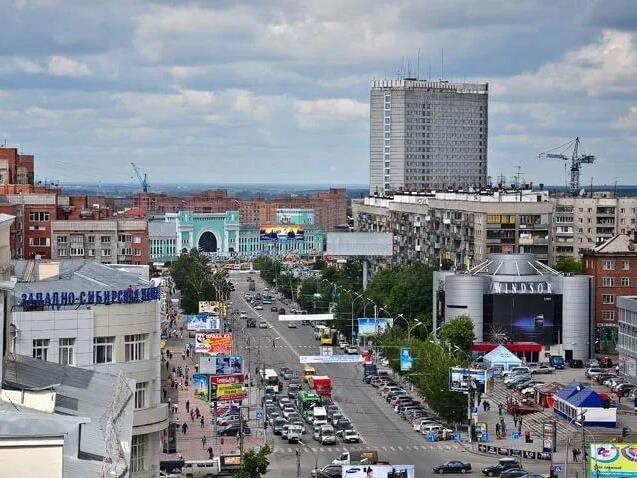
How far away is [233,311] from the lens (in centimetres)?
15262

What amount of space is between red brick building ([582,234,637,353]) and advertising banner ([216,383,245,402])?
137 feet

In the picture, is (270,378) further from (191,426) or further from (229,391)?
(229,391)

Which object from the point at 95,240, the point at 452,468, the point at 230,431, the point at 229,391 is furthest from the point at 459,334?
the point at 452,468

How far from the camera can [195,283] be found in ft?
485

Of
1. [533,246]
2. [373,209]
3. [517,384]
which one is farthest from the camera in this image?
[373,209]

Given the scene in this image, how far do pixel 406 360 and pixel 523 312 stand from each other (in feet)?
68.5

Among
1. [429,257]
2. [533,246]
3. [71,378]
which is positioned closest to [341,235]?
[429,257]

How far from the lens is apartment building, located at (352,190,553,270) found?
128 metres

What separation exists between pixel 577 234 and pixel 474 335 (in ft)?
172

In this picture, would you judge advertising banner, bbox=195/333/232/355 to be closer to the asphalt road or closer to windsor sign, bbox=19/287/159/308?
the asphalt road

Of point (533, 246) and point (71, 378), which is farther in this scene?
point (533, 246)

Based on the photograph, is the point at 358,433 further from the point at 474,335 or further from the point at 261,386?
the point at 474,335

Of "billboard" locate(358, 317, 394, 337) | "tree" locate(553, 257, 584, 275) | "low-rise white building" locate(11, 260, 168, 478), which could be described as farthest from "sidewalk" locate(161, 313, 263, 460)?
"tree" locate(553, 257, 584, 275)

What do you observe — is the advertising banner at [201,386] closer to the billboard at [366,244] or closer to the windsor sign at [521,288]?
the windsor sign at [521,288]
